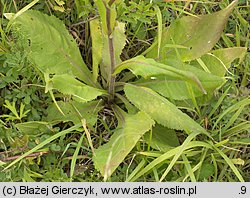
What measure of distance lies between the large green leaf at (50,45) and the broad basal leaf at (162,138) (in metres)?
0.30

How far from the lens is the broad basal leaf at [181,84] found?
1613mm

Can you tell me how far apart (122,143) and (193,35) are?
1.70 ft

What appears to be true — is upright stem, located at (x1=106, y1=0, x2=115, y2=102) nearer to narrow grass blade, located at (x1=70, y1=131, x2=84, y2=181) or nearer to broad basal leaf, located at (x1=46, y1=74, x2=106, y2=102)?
A: broad basal leaf, located at (x1=46, y1=74, x2=106, y2=102)

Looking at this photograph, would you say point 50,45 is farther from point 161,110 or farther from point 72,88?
point 161,110

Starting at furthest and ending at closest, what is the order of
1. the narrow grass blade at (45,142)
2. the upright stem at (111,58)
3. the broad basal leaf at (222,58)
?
the broad basal leaf at (222,58)
the narrow grass blade at (45,142)
the upright stem at (111,58)

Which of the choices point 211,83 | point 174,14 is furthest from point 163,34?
point 211,83

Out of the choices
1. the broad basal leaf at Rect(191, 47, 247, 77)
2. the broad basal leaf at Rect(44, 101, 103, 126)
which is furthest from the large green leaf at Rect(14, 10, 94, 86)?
the broad basal leaf at Rect(191, 47, 247, 77)

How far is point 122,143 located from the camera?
4.94 ft

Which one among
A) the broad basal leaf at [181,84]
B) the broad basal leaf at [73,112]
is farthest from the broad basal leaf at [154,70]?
the broad basal leaf at [73,112]

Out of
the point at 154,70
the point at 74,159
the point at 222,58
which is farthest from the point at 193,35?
the point at 74,159

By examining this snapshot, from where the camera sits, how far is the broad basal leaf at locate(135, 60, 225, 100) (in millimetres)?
1613
